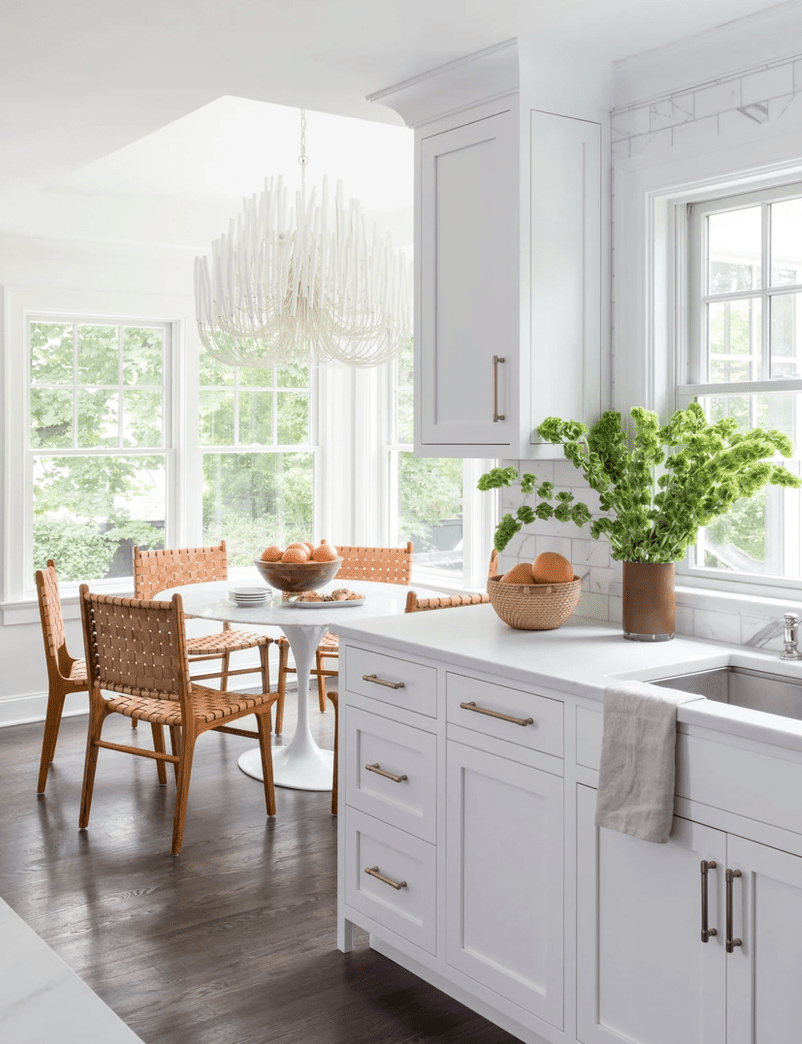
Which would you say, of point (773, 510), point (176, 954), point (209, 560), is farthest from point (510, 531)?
point (209, 560)

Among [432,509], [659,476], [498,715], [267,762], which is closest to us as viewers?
[498,715]

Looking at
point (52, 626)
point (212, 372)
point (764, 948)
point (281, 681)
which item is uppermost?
point (212, 372)

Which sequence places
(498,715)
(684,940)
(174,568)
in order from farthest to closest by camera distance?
(174,568) → (498,715) → (684,940)

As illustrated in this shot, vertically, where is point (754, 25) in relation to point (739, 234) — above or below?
above

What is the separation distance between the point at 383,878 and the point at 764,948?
1.12 meters

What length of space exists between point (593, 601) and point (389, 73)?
1.62 m

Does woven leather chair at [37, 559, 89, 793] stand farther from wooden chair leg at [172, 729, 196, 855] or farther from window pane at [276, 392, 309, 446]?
window pane at [276, 392, 309, 446]

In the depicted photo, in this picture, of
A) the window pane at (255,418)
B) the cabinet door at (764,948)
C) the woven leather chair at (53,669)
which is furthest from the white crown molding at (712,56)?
the window pane at (255,418)

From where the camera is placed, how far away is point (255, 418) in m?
6.21

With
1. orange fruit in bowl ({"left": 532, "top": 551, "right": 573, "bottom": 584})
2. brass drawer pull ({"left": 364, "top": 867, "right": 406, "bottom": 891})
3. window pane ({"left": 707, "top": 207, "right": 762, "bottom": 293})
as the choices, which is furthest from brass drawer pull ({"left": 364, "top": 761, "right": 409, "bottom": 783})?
window pane ({"left": 707, "top": 207, "right": 762, "bottom": 293})

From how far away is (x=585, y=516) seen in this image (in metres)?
2.76

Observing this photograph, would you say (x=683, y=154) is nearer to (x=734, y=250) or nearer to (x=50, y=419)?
(x=734, y=250)

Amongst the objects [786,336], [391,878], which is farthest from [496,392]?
[391,878]

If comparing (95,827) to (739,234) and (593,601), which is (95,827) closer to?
(593,601)
